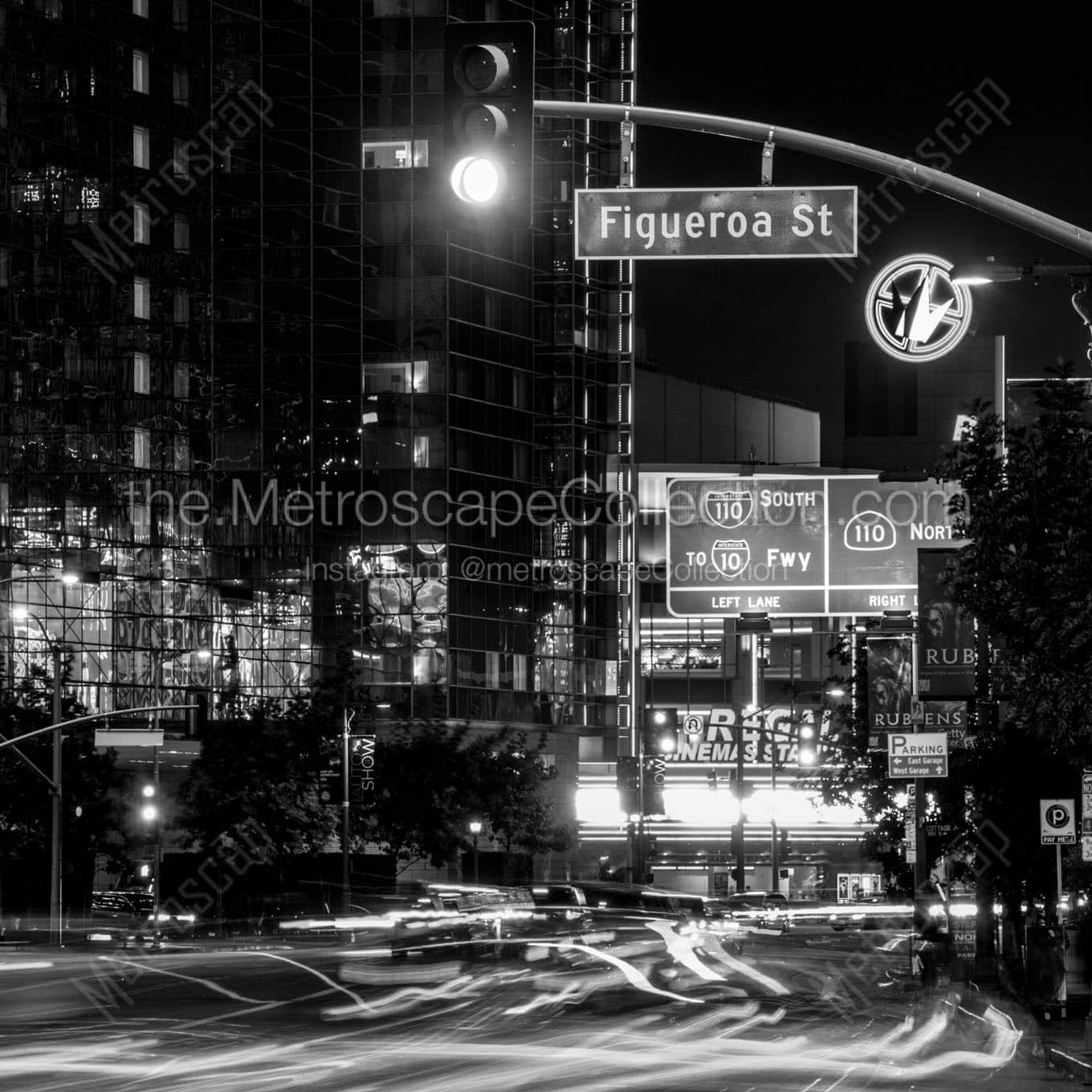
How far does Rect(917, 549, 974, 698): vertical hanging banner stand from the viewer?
28.2m

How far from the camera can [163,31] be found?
86.8m

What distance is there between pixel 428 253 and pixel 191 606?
1873 cm

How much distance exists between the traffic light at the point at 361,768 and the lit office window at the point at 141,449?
19056mm

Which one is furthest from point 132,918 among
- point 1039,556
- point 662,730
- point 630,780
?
point 1039,556

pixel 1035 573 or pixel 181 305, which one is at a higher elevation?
pixel 181 305

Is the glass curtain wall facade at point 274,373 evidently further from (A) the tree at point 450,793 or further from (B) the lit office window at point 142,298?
(A) the tree at point 450,793

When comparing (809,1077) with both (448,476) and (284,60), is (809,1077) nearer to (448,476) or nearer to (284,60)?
(448,476)

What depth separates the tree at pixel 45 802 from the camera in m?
63.4

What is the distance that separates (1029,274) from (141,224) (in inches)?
2860

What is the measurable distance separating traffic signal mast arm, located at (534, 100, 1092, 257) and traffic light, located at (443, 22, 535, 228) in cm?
171

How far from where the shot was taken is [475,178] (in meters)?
11.7

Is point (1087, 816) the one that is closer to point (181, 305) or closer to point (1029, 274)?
point (1029, 274)

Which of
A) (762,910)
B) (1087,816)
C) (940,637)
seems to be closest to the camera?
(1087,816)

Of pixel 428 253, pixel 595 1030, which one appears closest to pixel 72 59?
pixel 428 253
